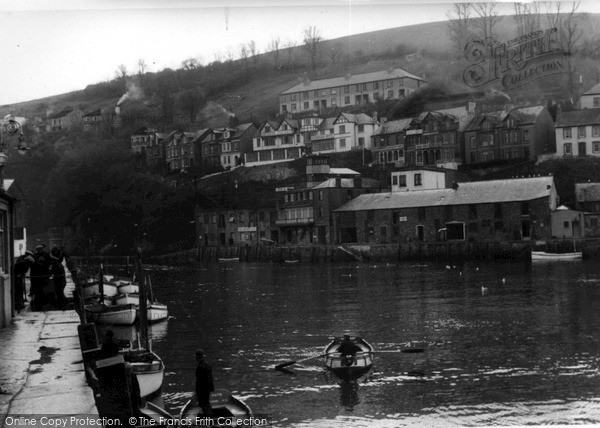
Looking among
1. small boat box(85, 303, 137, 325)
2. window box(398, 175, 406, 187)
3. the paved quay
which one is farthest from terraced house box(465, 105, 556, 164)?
the paved quay

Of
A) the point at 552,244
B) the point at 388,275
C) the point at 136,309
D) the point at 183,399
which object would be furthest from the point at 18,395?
the point at 552,244

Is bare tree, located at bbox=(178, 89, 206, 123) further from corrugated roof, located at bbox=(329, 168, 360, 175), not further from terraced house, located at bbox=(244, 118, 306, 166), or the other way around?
corrugated roof, located at bbox=(329, 168, 360, 175)

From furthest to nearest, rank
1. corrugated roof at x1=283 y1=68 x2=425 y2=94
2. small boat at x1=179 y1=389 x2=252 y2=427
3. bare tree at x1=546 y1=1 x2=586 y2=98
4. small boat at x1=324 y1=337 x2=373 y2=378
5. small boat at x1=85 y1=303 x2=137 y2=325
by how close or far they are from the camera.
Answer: small boat at x1=85 y1=303 x2=137 y2=325, corrugated roof at x1=283 y1=68 x2=425 y2=94, small boat at x1=324 y1=337 x2=373 y2=378, bare tree at x1=546 y1=1 x2=586 y2=98, small boat at x1=179 y1=389 x2=252 y2=427

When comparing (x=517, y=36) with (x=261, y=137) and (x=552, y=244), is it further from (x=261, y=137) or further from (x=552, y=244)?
(x=552, y=244)

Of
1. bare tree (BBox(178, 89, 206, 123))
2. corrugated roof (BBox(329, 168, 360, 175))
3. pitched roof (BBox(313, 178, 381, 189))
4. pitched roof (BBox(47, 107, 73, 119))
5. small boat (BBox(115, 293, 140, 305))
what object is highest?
bare tree (BBox(178, 89, 206, 123))

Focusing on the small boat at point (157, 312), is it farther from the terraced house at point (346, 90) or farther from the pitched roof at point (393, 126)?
the pitched roof at point (393, 126)

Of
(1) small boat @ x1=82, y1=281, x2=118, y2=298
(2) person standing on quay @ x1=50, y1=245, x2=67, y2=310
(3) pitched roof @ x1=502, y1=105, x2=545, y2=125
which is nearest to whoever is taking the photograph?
(2) person standing on quay @ x1=50, y1=245, x2=67, y2=310

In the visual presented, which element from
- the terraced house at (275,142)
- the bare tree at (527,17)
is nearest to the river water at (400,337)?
the terraced house at (275,142)
